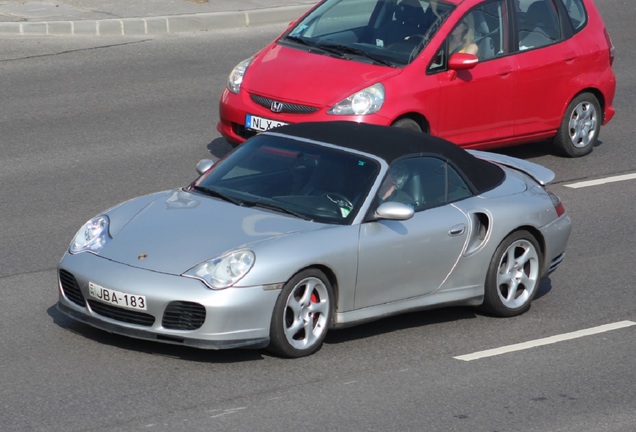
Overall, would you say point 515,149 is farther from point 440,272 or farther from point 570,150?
point 440,272

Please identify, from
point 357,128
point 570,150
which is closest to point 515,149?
point 570,150

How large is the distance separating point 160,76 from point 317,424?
30.7ft

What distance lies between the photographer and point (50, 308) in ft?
28.9

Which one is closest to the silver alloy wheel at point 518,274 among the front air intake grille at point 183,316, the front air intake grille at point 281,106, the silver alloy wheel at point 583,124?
the front air intake grille at point 183,316

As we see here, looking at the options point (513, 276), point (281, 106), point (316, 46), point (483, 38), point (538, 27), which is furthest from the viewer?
point (538, 27)

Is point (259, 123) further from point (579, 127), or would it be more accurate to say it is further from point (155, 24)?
point (155, 24)

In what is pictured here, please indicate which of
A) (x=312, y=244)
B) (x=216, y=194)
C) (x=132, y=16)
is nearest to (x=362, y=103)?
(x=216, y=194)

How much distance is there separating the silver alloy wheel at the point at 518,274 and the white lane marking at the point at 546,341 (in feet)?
1.70

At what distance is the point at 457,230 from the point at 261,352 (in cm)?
168

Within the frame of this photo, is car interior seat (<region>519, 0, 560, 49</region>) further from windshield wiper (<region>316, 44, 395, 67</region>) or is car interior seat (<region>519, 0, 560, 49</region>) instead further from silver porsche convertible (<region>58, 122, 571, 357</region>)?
silver porsche convertible (<region>58, 122, 571, 357</region>)

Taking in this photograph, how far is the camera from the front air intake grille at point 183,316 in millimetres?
7781

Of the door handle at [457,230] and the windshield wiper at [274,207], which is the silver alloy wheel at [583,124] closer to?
the door handle at [457,230]

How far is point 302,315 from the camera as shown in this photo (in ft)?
26.6

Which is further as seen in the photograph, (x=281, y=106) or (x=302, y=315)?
(x=281, y=106)
